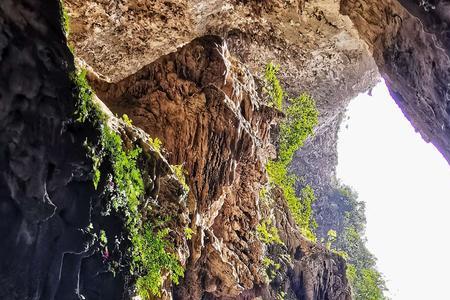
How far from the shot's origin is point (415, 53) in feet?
21.0

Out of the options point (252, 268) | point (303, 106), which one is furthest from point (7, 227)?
point (303, 106)

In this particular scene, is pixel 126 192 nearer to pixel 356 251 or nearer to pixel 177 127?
pixel 177 127

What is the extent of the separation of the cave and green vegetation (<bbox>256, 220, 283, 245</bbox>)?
0.05m

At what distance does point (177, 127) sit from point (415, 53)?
5.05 metres

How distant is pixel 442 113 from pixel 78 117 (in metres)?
4.46

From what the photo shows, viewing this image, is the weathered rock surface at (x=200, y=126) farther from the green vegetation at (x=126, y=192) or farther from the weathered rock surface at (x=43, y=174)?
the weathered rock surface at (x=43, y=174)

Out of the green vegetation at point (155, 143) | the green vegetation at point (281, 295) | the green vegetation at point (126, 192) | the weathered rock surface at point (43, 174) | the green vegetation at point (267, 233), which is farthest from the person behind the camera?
the green vegetation at point (281, 295)

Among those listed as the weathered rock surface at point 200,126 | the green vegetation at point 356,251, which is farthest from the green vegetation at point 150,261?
the green vegetation at point 356,251

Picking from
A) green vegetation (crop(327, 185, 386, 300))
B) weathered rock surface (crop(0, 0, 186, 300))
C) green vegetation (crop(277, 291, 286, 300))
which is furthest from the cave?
green vegetation (crop(327, 185, 386, 300))

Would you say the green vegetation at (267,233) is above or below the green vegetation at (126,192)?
above

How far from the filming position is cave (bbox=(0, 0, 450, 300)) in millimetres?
4711

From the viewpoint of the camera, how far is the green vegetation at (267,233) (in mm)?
12823

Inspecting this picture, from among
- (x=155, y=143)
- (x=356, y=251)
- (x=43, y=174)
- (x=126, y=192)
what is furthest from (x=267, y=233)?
(x=356, y=251)

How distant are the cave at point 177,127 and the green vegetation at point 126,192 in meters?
0.02
